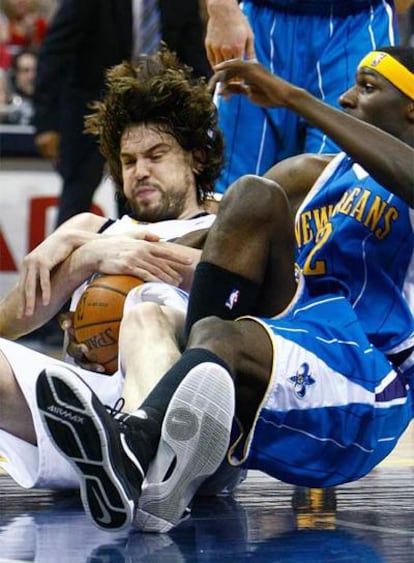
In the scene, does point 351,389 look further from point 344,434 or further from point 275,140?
point 275,140

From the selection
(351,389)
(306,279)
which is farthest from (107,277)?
(351,389)

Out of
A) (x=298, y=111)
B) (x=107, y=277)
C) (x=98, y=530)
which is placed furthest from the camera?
(x=107, y=277)

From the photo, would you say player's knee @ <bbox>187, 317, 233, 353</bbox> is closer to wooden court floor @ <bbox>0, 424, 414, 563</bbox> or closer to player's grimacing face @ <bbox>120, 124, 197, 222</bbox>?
wooden court floor @ <bbox>0, 424, 414, 563</bbox>

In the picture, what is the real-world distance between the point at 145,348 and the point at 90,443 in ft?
2.16

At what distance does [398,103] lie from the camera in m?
4.03

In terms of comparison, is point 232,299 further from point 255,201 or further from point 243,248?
point 255,201

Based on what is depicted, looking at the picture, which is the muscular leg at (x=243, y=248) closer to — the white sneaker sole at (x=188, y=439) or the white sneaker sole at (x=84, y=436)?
the white sneaker sole at (x=188, y=439)

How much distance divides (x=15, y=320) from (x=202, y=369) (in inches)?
49.9

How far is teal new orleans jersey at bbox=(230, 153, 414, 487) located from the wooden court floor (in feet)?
0.50

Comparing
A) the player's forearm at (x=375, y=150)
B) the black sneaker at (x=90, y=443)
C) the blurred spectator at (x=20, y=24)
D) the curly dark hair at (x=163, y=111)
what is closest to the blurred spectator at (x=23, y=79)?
the blurred spectator at (x=20, y=24)

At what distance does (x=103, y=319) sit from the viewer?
14.0 ft

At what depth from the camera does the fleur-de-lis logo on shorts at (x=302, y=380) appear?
11.9ft

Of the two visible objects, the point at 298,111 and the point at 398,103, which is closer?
the point at 298,111

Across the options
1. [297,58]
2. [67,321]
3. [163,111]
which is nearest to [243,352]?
[67,321]
